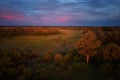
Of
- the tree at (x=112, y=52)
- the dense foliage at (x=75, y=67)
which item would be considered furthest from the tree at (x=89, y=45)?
the tree at (x=112, y=52)

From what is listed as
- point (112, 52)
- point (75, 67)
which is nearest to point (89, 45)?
point (112, 52)

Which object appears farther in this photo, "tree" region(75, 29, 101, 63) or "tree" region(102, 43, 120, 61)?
"tree" region(75, 29, 101, 63)

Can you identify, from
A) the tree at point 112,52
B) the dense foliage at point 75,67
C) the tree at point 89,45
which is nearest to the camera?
the dense foliage at point 75,67

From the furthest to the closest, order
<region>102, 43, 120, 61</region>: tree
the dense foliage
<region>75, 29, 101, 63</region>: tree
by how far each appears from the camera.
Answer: <region>75, 29, 101, 63</region>: tree
<region>102, 43, 120, 61</region>: tree
the dense foliage

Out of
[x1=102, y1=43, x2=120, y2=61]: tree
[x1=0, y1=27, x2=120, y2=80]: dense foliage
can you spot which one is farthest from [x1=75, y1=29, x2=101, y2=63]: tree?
[x1=102, y1=43, x2=120, y2=61]: tree

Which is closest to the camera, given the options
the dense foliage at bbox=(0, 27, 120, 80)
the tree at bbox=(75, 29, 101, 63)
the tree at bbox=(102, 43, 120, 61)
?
the dense foliage at bbox=(0, 27, 120, 80)

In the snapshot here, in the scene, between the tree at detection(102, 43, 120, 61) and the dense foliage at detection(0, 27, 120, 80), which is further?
the tree at detection(102, 43, 120, 61)

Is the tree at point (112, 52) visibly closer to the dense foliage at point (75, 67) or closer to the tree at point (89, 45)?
the dense foliage at point (75, 67)

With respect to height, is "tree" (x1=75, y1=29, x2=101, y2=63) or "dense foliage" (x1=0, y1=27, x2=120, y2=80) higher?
"tree" (x1=75, y1=29, x2=101, y2=63)

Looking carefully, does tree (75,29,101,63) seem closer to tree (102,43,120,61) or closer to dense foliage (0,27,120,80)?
dense foliage (0,27,120,80)

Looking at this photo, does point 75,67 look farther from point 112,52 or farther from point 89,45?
point 112,52

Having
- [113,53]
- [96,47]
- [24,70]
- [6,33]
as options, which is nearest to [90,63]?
[96,47]
